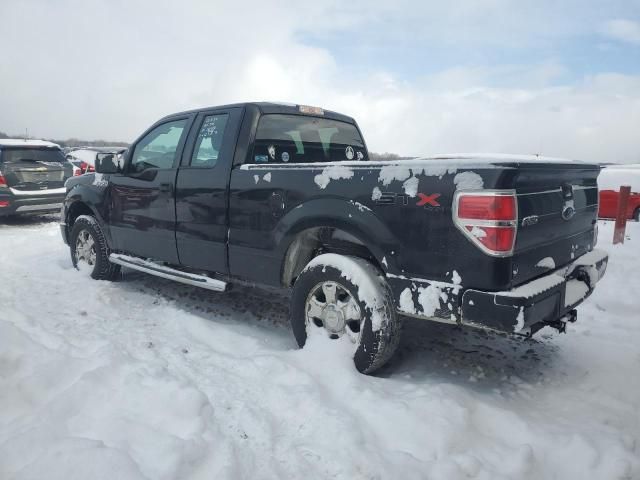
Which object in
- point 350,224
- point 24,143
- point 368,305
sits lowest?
point 368,305

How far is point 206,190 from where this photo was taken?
13.3 feet

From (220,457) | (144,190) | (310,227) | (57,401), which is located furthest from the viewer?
(144,190)

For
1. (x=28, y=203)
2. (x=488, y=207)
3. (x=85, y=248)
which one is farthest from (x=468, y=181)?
(x=28, y=203)

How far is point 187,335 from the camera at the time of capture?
3836 millimetres

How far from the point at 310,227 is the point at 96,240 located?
10.3ft

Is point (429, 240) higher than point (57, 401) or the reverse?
higher

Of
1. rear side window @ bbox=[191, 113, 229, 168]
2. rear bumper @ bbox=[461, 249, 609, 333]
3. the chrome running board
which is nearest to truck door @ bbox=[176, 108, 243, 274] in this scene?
rear side window @ bbox=[191, 113, 229, 168]

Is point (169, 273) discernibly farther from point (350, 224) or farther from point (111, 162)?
point (350, 224)

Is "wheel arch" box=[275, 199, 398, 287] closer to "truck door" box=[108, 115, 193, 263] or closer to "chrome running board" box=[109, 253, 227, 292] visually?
"chrome running board" box=[109, 253, 227, 292]

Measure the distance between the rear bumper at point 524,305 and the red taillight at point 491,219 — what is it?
244 mm

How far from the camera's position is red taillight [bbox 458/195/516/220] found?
2545mm

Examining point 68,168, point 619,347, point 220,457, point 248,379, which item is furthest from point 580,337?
point 68,168

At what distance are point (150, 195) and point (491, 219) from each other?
10.8 feet

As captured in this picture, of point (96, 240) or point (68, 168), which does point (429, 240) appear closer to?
point (96, 240)
